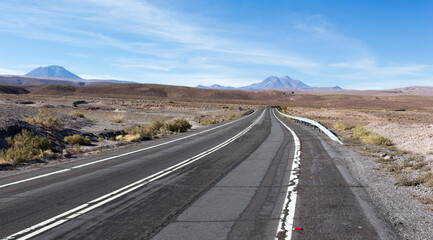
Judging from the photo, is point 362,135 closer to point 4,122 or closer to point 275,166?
point 275,166

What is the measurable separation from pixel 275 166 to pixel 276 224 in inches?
204

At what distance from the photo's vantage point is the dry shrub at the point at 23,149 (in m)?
11.2

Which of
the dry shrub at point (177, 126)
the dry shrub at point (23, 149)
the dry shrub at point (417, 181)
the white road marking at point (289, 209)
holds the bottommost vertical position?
the dry shrub at point (177, 126)

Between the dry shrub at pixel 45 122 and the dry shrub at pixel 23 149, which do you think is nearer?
the dry shrub at pixel 23 149

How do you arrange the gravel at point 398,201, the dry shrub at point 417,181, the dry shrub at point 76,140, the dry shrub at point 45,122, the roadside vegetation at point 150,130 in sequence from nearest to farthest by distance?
the gravel at point 398,201
the dry shrub at point 417,181
the dry shrub at point 76,140
the dry shrub at point 45,122
the roadside vegetation at point 150,130

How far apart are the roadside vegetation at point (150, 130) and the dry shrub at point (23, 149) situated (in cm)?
531

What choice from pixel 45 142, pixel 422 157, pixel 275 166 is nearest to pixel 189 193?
pixel 275 166

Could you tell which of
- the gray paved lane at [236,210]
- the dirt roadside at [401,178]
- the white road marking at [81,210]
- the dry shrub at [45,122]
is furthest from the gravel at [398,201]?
the dry shrub at [45,122]

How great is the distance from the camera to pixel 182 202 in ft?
21.9

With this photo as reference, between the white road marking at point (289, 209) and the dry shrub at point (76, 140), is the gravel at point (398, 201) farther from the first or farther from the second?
the dry shrub at point (76, 140)

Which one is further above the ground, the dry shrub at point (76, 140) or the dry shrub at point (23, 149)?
the dry shrub at point (23, 149)

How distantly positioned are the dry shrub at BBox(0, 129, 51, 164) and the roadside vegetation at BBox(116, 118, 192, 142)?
5306 millimetres

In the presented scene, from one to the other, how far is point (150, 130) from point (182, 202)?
15838 mm

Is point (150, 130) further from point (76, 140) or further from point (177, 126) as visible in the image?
point (76, 140)
